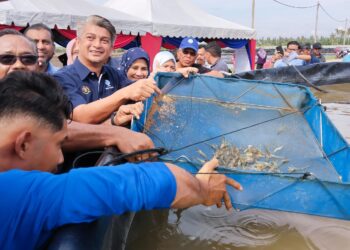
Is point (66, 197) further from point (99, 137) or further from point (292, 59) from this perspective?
point (292, 59)

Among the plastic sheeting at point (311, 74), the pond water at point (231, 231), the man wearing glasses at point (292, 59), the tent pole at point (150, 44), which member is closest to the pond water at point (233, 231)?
the pond water at point (231, 231)

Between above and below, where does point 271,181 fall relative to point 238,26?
below

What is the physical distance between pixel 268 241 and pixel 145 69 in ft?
6.26

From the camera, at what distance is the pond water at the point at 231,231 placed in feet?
7.52

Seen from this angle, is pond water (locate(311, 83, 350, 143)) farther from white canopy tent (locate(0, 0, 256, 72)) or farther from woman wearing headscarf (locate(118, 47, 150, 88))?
white canopy tent (locate(0, 0, 256, 72))

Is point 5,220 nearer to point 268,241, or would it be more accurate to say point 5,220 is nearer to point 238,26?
point 268,241

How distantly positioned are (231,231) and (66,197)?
1.82m

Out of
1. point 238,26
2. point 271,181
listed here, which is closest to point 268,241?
point 271,181

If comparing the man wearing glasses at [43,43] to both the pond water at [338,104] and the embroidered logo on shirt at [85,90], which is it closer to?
the embroidered logo on shirt at [85,90]

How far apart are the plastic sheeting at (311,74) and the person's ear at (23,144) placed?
21.8 feet

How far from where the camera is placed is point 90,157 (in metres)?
1.87

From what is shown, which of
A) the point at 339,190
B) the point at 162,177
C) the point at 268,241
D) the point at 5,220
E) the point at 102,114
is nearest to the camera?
the point at 5,220

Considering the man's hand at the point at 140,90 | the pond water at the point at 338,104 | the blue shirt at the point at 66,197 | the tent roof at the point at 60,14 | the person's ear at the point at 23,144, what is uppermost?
the tent roof at the point at 60,14

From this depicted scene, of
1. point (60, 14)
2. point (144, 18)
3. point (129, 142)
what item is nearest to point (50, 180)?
point (129, 142)
